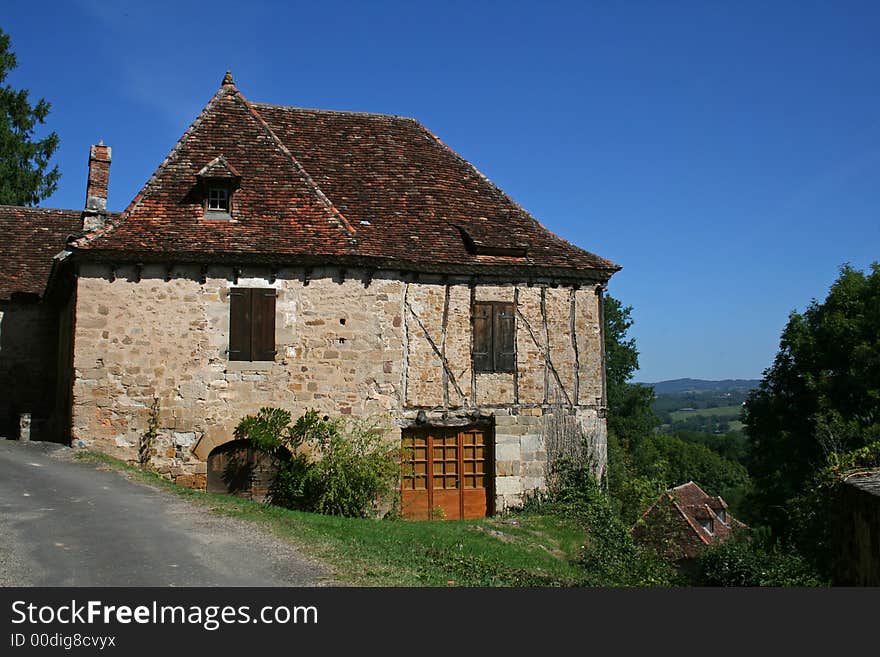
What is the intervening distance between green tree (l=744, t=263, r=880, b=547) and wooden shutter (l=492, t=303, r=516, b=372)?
11.0 metres

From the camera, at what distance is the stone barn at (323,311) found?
44.0 feet

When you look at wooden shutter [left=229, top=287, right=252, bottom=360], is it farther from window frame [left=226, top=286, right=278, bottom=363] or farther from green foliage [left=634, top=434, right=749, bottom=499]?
green foliage [left=634, top=434, right=749, bottom=499]

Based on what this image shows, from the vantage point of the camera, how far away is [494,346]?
1534 centimetres

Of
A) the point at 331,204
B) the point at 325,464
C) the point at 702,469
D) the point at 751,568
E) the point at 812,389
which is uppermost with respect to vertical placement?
the point at 331,204

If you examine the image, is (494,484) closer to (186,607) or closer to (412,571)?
(412,571)

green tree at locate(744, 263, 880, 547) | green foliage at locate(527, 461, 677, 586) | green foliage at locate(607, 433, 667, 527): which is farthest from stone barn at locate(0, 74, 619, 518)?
green tree at locate(744, 263, 880, 547)

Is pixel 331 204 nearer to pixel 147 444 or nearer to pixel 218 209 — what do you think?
pixel 218 209

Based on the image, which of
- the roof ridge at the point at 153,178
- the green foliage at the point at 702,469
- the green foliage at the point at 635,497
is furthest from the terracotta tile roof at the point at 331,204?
the green foliage at the point at 702,469

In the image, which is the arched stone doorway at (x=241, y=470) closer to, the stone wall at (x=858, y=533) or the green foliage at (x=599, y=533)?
the green foliage at (x=599, y=533)

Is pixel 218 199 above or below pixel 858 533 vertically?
above

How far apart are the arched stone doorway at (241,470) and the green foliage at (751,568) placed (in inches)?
307

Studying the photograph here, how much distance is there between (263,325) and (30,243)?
9457 mm

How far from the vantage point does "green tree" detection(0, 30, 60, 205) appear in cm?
2716

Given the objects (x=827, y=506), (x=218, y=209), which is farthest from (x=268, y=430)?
(x=827, y=506)
